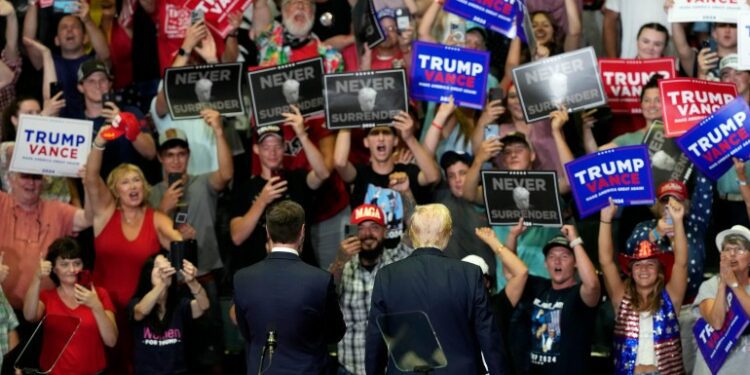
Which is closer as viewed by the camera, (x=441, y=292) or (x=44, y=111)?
(x=441, y=292)

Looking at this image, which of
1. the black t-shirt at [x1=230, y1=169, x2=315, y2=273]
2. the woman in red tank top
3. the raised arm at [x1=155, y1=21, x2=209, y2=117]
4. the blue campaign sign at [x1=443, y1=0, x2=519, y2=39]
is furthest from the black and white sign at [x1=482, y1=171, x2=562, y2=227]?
the raised arm at [x1=155, y1=21, x2=209, y2=117]

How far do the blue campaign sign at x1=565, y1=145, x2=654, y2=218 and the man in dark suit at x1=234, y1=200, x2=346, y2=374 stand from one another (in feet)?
8.82

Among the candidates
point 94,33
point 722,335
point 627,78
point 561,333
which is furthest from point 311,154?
point 722,335

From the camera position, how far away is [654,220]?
9.35 m

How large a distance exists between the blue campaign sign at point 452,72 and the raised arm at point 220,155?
1442 mm

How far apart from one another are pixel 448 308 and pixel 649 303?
7.30 feet

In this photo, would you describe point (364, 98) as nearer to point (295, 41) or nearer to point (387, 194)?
point (387, 194)

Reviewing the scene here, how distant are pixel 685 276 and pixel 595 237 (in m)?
1.62

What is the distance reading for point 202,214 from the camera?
1008 cm

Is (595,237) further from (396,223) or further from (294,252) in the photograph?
(294,252)

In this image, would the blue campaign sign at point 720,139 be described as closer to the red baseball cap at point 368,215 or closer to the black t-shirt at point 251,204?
the red baseball cap at point 368,215

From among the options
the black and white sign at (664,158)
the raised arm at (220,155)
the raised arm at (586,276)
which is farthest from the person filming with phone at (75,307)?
the black and white sign at (664,158)

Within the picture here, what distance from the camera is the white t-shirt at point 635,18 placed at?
11.2m

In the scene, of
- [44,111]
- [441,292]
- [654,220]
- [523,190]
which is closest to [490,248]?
[523,190]
